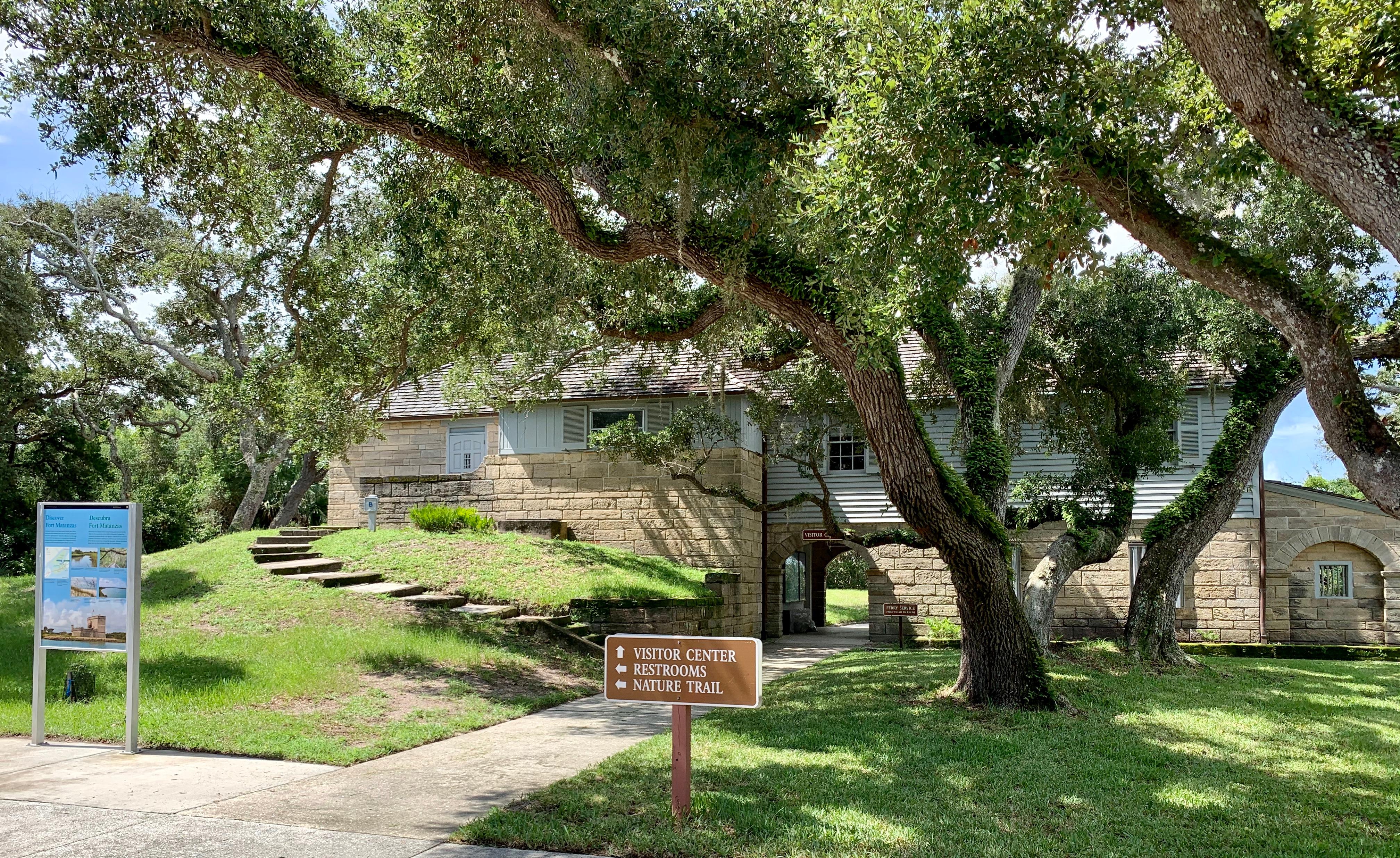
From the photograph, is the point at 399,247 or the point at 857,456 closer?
the point at 399,247

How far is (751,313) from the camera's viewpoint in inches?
489

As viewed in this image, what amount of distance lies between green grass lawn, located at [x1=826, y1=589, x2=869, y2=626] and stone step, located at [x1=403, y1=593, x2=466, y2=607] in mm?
14036

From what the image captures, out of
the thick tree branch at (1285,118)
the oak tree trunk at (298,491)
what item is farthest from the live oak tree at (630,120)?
the oak tree trunk at (298,491)

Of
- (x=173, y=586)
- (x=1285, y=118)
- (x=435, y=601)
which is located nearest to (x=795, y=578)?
(x=435, y=601)

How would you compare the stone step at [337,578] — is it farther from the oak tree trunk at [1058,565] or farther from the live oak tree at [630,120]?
the oak tree trunk at [1058,565]

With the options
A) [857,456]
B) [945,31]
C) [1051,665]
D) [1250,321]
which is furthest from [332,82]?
[857,456]

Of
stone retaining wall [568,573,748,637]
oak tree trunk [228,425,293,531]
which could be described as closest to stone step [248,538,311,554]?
stone retaining wall [568,573,748,637]

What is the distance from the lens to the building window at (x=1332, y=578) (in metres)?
19.2

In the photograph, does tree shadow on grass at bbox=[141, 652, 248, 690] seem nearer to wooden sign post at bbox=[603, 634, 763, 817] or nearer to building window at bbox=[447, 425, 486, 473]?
wooden sign post at bbox=[603, 634, 763, 817]

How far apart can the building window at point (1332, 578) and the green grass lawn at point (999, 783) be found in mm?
9216

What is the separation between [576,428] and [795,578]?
851cm

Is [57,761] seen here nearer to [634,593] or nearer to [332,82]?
[332,82]

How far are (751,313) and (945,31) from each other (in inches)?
221

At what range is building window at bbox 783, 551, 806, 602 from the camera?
2578cm
